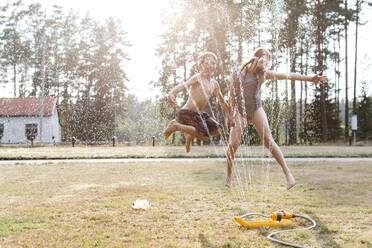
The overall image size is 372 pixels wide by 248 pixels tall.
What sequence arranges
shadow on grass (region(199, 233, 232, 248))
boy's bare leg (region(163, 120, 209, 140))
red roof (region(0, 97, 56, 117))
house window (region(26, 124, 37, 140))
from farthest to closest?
red roof (region(0, 97, 56, 117)), house window (region(26, 124, 37, 140)), shadow on grass (region(199, 233, 232, 248)), boy's bare leg (region(163, 120, 209, 140))

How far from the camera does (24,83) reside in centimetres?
3488

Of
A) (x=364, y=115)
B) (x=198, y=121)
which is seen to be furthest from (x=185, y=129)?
(x=364, y=115)

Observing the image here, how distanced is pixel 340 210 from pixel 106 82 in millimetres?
31687

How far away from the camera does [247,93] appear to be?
12.9 feet

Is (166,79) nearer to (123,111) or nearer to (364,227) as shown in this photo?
(123,111)

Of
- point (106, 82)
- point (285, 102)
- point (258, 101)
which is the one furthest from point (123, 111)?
point (258, 101)

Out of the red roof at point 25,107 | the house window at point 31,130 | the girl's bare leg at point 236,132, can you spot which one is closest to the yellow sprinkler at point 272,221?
the girl's bare leg at point 236,132

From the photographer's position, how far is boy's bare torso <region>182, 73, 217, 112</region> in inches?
139

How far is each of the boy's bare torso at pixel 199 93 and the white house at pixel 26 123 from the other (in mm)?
29063

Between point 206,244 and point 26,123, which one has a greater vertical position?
point 26,123

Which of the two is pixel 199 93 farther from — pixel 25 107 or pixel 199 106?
pixel 25 107

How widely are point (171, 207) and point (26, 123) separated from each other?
29.2 metres

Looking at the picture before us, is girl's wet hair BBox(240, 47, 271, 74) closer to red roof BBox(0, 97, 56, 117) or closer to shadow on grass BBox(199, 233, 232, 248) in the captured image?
shadow on grass BBox(199, 233, 232, 248)

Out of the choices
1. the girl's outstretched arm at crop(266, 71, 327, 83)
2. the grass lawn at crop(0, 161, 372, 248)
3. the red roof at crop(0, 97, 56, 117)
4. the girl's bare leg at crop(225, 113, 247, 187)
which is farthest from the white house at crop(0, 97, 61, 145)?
the girl's outstretched arm at crop(266, 71, 327, 83)
